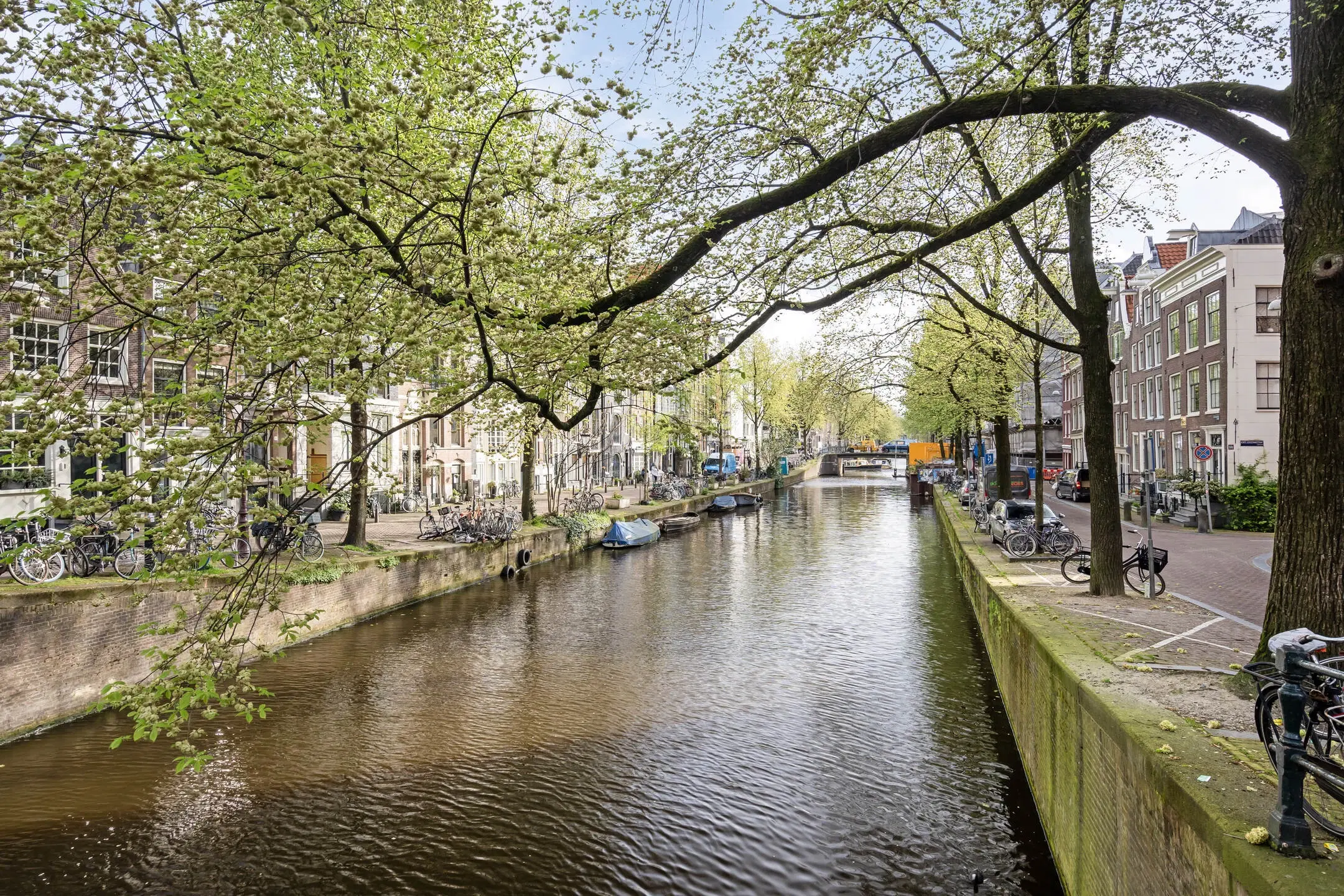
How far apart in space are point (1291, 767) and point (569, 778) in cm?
759

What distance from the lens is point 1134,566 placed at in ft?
44.0

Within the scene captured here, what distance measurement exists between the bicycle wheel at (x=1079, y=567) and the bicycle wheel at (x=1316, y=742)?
9041 mm

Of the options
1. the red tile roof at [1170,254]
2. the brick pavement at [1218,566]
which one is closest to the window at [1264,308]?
the brick pavement at [1218,566]

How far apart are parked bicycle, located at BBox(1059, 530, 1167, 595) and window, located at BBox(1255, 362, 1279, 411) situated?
18.8m

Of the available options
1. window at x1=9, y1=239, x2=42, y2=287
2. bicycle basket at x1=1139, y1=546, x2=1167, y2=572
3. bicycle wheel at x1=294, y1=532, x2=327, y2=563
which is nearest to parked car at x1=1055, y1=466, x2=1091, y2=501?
bicycle basket at x1=1139, y1=546, x2=1167, y2=572

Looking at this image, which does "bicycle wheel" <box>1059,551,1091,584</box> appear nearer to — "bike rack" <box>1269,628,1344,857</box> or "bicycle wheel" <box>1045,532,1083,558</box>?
"bicycle wheel" <box>1045,532,1083,558</box>

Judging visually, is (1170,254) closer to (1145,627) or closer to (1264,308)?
(1264,308)

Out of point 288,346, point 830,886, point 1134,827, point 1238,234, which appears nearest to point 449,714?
Result: point 830,886

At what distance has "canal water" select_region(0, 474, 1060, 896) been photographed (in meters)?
7.69

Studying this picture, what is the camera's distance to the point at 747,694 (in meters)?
12.6

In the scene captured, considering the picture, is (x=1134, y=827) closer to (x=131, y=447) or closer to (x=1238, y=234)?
(x=131, y=447)

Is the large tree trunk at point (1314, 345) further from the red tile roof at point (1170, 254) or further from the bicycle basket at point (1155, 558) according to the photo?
the red tile roof at point (1170, 254)

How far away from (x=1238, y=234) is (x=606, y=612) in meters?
31.2

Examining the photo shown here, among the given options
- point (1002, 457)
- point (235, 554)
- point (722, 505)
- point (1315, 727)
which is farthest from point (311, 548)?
point (722, 505)
